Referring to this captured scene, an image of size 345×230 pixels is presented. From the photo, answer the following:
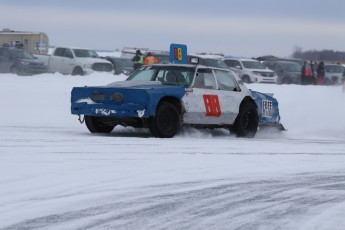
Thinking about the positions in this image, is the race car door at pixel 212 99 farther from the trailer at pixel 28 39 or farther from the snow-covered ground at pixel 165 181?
the trailer at pixel 28 39

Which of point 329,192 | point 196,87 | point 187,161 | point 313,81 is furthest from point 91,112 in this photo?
point 313,81

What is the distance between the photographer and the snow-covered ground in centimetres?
720

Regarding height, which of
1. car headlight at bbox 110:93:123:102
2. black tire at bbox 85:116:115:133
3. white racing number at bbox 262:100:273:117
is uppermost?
car headlight at bbox 110:93:123:102

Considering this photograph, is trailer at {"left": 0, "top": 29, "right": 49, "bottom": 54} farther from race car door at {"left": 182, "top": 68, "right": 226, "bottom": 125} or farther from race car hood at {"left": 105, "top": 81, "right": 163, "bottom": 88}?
race car hood at {"left": 105, "top": 81, "right": 163, "bottom": 88}

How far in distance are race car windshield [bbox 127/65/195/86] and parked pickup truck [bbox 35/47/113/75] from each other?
78.2ft

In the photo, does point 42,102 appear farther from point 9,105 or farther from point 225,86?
point 225,86

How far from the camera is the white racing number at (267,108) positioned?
1723 centimetres

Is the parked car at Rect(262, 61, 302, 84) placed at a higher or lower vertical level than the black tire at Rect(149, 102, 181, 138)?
higher

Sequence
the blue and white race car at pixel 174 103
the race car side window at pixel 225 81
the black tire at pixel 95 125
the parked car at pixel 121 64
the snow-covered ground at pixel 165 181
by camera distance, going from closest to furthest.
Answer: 1. the snow-covered ground at pixel 165 181
2. the blue and white race car at pixel 174 103
3. the black tire at pixel 95 125
4. the race car side window at pixel 225 81
5. the parked car at pixel 121 64

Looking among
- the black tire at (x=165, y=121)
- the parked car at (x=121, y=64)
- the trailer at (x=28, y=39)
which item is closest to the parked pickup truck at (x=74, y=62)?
the parked car at (x=121, y=64)

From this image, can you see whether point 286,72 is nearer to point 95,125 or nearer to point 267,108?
point 267,108

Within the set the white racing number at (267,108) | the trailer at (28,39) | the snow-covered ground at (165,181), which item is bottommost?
the snow-covered ground at (165,181)

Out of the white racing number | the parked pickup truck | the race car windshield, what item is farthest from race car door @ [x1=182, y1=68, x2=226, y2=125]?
the parked pickup truck

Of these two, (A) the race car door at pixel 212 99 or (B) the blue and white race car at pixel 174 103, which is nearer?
(B) the blue and white race car at pixel 174 103
